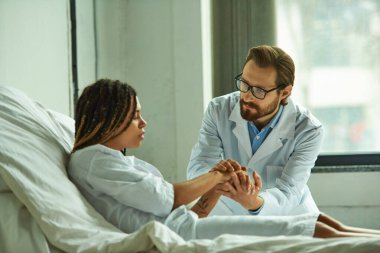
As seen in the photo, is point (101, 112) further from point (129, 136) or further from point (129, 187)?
point (129, 187)

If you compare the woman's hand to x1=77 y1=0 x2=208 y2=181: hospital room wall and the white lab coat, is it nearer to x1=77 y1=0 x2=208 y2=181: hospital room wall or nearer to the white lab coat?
the white lab coat

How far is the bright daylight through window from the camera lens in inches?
151

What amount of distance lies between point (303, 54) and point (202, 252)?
9.01 feet

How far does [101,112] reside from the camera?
1824 mm

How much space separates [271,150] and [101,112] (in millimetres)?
978

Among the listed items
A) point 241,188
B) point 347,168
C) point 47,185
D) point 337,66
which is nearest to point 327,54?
point 337,66

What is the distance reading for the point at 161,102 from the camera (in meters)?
3.70

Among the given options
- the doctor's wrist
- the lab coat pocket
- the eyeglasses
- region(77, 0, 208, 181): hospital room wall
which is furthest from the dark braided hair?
region(77, 0, 208, 181): hospital room wall

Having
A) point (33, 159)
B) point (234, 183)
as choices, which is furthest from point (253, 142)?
point (33, 159)

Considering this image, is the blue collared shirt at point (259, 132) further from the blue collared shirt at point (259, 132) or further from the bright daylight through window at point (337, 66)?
the bright daylight through window at point (337, 66)

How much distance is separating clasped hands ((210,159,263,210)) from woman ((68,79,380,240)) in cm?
12

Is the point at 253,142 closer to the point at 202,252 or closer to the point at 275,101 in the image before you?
the point at 275,101

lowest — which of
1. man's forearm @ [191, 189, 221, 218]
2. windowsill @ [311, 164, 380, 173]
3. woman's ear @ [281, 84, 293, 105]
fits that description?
windowsill @ [311, 164, 380, 173]

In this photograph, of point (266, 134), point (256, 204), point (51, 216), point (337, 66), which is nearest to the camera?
point (51, 216)
